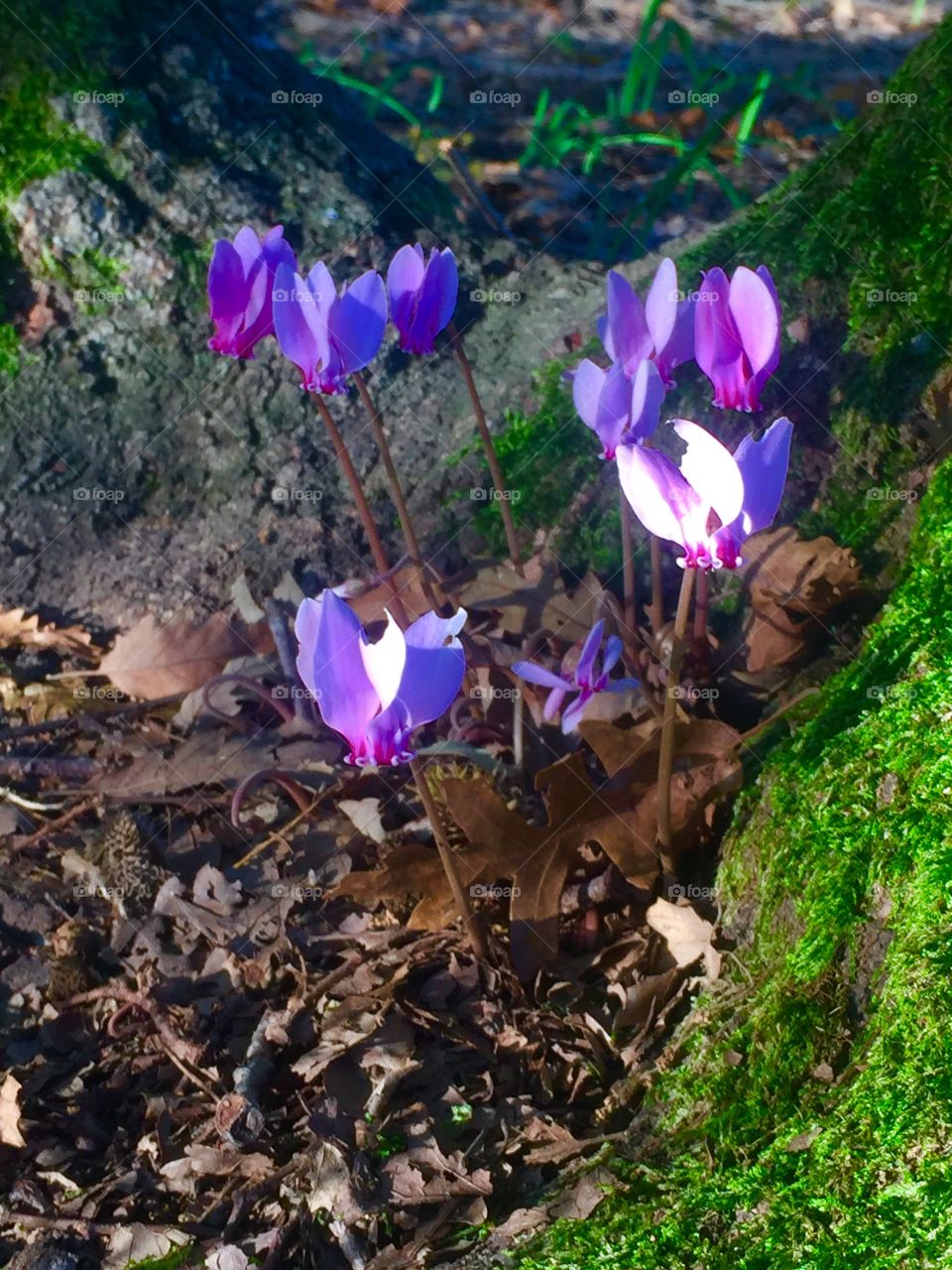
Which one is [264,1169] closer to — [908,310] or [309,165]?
[908,310]

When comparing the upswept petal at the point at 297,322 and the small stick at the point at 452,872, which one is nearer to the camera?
the small stick at the point at 452,872

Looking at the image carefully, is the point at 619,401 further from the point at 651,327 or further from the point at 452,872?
the point at 452,872

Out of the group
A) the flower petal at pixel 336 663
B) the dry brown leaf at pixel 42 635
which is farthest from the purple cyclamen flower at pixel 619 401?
the dry brown leaf at pixel 42 635

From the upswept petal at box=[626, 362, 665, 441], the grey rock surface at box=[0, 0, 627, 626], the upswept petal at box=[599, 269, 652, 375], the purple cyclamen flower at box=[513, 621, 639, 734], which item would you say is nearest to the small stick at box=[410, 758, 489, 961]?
the purple cyclamen flower at box=[513, 621, 639, 734]

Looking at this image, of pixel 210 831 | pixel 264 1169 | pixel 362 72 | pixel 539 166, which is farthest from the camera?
pixel 362 72

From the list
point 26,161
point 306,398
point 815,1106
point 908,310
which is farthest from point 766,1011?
point 26,161

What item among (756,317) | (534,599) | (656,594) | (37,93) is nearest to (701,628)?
(656,594)

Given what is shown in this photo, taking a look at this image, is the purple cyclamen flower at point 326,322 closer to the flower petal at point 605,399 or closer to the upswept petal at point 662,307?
the flower petal at point 605,399
